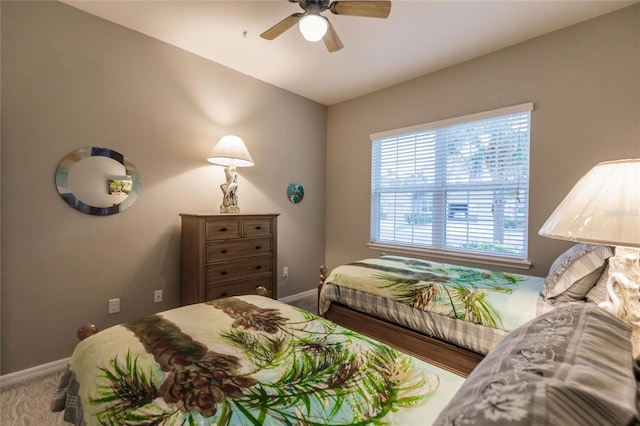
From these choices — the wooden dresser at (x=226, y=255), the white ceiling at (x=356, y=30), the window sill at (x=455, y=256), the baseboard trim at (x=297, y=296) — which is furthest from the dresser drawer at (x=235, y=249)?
the white ceiling at (x=356, y=30)

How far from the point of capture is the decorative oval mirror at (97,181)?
7.15 feet

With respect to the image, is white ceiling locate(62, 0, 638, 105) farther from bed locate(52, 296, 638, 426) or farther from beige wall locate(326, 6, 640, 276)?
bed locate(52, 296, 638, 426)

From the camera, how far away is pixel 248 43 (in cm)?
265

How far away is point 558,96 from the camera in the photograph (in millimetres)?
2467

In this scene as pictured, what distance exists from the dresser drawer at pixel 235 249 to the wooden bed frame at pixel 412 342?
939 mm

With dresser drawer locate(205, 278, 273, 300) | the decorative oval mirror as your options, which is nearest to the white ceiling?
the decorative oval mirror

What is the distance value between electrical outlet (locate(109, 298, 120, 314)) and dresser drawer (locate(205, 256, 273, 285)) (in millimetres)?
774

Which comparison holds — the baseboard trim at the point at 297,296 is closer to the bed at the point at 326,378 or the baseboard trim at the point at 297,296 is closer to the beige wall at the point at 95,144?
the beige wall at the point at 95,144

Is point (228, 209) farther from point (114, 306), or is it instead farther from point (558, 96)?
point (558, 96)

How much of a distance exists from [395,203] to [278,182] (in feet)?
5.06

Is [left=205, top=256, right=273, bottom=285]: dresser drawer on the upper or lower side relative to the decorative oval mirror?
lower

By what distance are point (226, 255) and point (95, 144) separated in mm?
1398

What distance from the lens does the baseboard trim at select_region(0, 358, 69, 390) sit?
1.97 m

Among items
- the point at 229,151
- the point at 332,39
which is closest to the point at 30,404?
the point at 229,151
